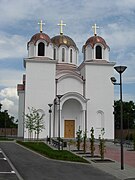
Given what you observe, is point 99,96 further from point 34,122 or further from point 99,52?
point 34,122

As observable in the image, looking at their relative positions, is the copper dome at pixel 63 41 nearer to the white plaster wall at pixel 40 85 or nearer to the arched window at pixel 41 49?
the arched window at pixel 41 49

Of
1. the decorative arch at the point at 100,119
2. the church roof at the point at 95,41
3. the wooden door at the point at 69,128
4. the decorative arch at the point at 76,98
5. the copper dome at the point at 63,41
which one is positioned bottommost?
the wooden door at the point at 69,128

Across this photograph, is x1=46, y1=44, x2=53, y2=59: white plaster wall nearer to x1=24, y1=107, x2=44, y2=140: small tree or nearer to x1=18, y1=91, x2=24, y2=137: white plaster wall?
x1=18, y1=91, x2=24, y2=137: white plaster wall

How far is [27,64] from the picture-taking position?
42.4m

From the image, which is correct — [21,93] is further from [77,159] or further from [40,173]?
[40,173]

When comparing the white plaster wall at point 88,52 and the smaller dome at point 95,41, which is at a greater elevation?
the smaller dome at point 95,41

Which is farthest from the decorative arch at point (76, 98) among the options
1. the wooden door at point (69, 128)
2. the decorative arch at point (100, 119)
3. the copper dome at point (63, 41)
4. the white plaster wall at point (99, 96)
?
the copper dome at point (63, 41)

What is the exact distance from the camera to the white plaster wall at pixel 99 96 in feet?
139

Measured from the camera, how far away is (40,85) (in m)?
42.1

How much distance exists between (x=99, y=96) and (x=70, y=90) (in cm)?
386

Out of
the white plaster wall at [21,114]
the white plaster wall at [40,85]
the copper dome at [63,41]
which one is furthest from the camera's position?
the copper dome at [63,41]

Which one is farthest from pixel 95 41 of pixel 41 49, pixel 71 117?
pixel 71 117

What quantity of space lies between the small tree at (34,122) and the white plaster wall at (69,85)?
182 inches

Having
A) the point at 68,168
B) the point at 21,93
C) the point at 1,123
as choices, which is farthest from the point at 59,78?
the point at 1,123
